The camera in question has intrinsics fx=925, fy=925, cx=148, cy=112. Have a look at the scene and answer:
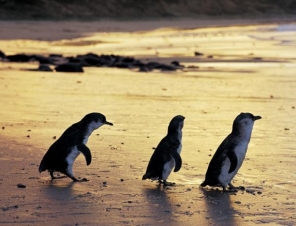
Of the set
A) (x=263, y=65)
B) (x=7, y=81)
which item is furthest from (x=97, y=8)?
(x=7, y=81)

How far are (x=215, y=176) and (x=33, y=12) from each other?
5184cm

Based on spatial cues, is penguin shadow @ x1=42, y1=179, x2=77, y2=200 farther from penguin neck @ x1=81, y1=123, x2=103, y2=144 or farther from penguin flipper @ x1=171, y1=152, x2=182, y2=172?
penguin flipper @ x1=171, y1=152, x2=182, y2=172

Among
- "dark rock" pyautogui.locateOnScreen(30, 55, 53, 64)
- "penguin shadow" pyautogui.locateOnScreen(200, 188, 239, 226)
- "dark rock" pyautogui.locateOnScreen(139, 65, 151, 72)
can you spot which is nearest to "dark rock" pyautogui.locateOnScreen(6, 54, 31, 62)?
"dark rock" pyautogui.locateOnScreen(30, 55, 53, 64)

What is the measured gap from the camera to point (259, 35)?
40156mm

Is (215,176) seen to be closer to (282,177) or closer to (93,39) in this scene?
(282,177)

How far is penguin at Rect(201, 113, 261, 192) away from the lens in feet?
26.6

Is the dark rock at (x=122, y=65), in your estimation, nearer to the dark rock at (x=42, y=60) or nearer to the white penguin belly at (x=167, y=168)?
the dark rock at (x=42, y=60)

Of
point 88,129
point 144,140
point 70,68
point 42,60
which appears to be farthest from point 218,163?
point 42,60

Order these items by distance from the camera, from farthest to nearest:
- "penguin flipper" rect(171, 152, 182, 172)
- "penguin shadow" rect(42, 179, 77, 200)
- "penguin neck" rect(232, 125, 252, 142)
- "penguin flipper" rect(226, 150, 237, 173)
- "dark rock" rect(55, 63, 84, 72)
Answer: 1. "dark rock" rect(55, 63, 84, 72)
2. "penguin neck" rect(232, 125, 252, 142)
3. "penguin flipper" rect(171, 152, 182, 172)
4. "penguin flipper" rect(226, 150, 237, 173)
5. "penguin shadow" rect(42, 179, 77, 200)

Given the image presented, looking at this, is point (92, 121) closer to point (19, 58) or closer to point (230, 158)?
point (230, 158)

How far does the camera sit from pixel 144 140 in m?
10.7

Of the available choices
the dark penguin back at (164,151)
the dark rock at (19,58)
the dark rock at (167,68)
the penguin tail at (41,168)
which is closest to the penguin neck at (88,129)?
the penguin tail at (41,168)

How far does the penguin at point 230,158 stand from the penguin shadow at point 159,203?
16.2 inches

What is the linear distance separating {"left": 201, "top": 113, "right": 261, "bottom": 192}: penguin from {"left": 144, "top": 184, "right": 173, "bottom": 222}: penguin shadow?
0.41 meters
